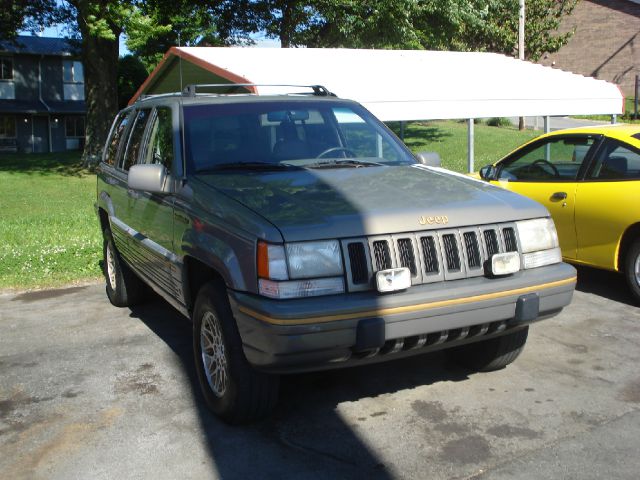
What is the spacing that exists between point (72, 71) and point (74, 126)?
3.41 metres

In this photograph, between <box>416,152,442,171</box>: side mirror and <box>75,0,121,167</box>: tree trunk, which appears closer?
<box>416,152,442,171</box>: side mirror

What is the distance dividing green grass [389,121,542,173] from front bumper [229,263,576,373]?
14897 millimetres

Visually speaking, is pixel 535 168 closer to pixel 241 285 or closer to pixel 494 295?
pixel 494 295

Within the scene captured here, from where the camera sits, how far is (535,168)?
761 centimetres

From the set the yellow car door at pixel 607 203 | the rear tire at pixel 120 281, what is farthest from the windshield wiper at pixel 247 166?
the yellow car door at pixel 607 203

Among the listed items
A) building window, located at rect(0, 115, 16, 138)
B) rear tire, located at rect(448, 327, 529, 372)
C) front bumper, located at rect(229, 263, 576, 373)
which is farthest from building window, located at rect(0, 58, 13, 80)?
front bumper, located at rect(229, 263, 576, 373)

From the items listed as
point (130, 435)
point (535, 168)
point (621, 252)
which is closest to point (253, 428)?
point (130, 435)

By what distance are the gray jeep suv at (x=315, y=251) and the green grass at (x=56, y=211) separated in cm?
360

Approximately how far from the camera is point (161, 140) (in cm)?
529

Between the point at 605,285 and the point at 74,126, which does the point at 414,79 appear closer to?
the point at 605,285

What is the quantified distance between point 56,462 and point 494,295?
2469 millimetres

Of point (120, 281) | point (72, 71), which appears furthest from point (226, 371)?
point (72, 71)

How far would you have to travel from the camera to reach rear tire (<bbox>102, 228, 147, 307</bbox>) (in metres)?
6.79

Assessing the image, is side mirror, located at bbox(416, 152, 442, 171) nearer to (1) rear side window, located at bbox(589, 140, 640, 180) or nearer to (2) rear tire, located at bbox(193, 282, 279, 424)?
(2) rear tire, located at bbox(193, 282, 279, 424)
